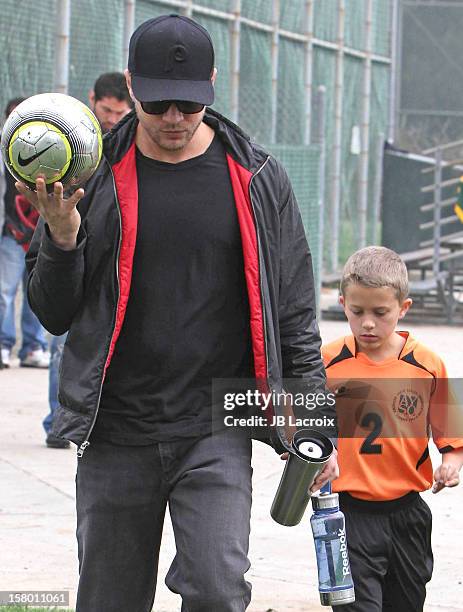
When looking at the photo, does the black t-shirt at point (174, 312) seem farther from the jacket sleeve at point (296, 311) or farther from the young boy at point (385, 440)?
the young boy at point (385, 440)

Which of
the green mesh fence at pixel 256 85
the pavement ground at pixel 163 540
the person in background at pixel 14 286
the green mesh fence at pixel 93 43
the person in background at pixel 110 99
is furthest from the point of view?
the green mesh fence at pixel 256 85

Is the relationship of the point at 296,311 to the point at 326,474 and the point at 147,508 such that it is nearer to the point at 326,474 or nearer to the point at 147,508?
the point at 326,474

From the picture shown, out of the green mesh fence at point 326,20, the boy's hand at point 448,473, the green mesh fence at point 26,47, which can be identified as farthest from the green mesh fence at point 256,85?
the boy's hand at point 448,473

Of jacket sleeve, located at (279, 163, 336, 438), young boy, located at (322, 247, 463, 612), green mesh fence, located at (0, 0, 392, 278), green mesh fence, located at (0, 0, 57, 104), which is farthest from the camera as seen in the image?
green mesh fence, located at (0, 0, 392, 278)

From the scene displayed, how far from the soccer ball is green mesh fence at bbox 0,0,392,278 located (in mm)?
8457

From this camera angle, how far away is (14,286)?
39.3 ft

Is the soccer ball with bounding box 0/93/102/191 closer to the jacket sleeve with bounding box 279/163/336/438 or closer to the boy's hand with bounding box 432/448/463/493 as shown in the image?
the jacket sleeve with bounding box 279/163/336/438

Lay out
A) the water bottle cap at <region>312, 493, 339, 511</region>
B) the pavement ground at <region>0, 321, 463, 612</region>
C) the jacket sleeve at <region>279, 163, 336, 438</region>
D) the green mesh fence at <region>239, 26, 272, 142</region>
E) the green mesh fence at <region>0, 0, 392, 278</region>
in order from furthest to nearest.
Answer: the green mesh fence at <region>239, 26, 272, 142</region>, the green mesh fence at <region>0, 0, 392, 278</region>, the pavement ground at <region>0, 321, 463, 612</region>, the water bottle cap at <region>312, 493, 339, 511</region>, the jacket sleeve at <region>279, 163, 336, 438</region>

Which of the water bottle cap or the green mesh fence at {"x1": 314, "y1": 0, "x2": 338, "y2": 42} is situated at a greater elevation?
the green mesh fence at {"x1": 314, "y1": 0, "x2": 338, "y2": 42}

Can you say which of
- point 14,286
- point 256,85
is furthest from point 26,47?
point 256,85

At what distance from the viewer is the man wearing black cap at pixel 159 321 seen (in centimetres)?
407

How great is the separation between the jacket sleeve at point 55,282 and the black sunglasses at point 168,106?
389 millimetres

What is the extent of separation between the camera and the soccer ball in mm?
3973

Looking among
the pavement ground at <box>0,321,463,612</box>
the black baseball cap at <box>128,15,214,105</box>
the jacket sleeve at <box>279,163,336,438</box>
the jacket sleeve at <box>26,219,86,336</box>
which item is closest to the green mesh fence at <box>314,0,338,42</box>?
the pavement ground at <box>0,321,463,612</box>
